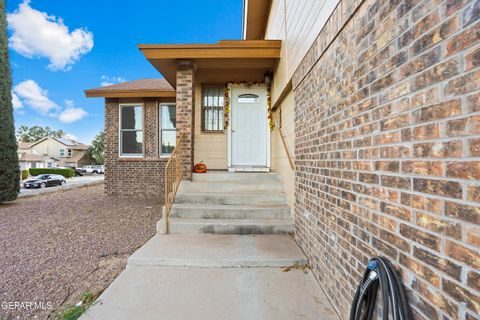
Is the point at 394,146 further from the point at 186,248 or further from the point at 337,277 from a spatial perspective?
the point at 186,248

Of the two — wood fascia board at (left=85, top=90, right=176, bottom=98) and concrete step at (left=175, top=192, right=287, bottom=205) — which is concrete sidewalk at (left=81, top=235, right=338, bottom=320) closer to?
concrete step at (left=175, top=192, right=287, bottom=205)

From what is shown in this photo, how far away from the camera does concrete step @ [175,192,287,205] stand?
14.0ft

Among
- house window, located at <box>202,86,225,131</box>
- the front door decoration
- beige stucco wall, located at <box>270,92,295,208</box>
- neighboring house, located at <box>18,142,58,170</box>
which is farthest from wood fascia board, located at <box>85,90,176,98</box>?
neighboring house, located at <box>18,142,58,170</box>

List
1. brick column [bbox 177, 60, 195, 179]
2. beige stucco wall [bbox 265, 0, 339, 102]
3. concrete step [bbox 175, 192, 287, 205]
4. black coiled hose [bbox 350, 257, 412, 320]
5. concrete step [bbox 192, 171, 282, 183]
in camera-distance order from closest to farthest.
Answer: black coiled hose [bbox 350, 257, 412, 320] < beige stucco wall [bbox 265, 0, 339, 102] < concrete step [bbox 175, 192, 287, 205] < brick column [bbox 177, 60, 195, 179] < concrete step [bbox 192, 171, 282, 183]

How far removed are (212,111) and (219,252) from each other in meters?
4.01

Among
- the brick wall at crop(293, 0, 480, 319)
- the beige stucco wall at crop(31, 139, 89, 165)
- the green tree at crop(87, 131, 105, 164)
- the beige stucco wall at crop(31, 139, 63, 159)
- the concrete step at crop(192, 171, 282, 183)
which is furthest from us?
the green tree at crop(87, 131, 105, 164)

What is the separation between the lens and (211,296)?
2.22 metres

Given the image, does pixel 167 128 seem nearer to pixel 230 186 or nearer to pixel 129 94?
pixel 129 94

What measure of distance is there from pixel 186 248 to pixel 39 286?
59.5 inches

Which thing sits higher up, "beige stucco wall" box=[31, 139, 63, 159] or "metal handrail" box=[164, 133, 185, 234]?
"beige stucco wall" box=[31, 139, 63, 159]

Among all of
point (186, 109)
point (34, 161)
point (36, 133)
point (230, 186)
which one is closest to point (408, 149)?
point (230, 186)

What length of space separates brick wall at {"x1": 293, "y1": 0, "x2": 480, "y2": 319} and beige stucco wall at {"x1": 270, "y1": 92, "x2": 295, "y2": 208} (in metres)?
1.66

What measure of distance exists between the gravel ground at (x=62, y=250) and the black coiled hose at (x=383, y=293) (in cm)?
234

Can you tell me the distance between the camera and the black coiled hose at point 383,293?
3.85 feet
